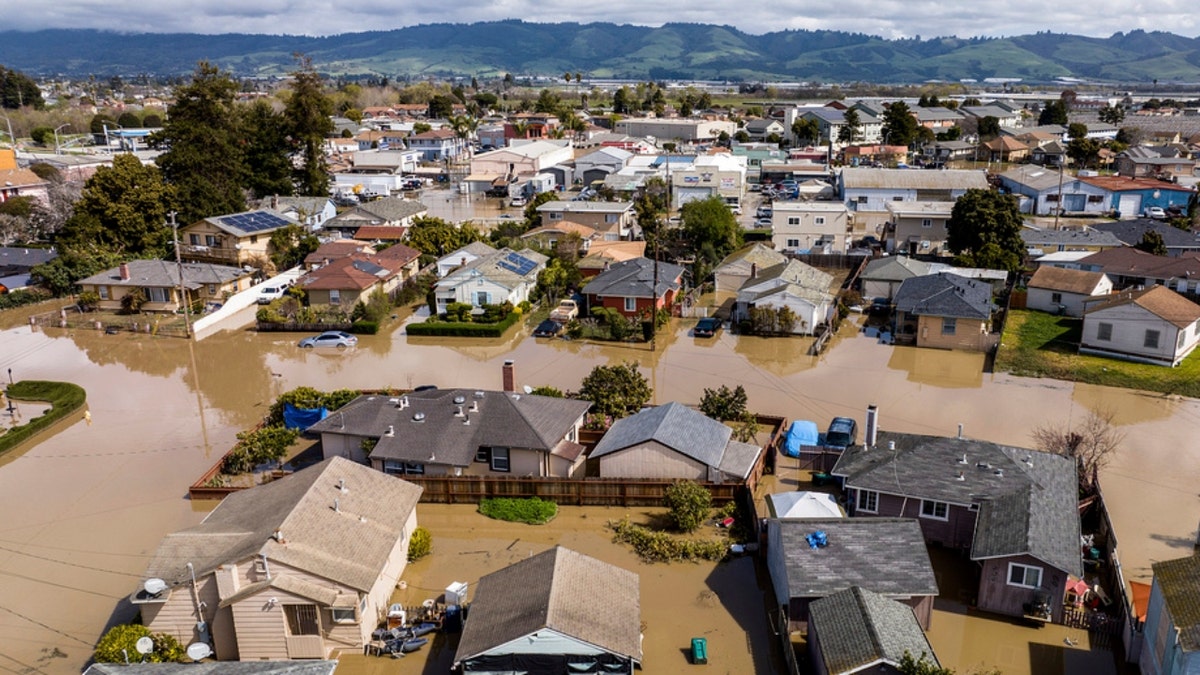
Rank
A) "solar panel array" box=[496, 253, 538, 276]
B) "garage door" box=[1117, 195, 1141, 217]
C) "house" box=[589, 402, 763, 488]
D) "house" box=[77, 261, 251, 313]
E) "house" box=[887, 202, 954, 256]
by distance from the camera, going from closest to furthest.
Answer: "house" box=[589, 402, 763, 488] → "solar panel array" box=[496, 253, 538, 276] → "house" box=[77, 261, 251, 313] → "house" box=[887, 202, 954, 256] → "garage door" box=[1117, 195, 1141, 217]

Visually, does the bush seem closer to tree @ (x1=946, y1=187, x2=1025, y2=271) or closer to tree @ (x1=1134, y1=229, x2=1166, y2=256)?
tree @ (x1=946, y1=187, x2=1025, y2=271)

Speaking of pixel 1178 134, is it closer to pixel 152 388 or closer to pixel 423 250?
pixel 423 250

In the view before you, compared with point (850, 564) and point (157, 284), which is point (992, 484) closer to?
point (850, 564)

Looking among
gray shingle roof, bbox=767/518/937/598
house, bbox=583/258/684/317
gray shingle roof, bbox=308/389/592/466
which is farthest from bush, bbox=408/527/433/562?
Answer: house, bbox=583/258/684/317

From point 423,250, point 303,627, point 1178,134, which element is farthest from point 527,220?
point 1178,134

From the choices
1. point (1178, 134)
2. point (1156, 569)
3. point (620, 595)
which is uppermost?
point (1178, 134)

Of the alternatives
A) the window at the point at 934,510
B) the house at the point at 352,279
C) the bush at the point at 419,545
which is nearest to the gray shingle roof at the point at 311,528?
the bush at the point at 419,545

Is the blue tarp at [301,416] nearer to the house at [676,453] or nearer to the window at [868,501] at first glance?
the house at [676,453]
